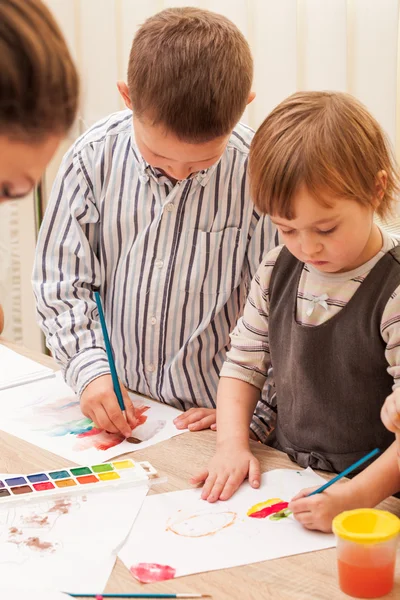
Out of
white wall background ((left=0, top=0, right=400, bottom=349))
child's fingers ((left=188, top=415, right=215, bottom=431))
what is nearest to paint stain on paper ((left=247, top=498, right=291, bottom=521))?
child's fingers ((left=188, top=415, right=215, bottom=431))

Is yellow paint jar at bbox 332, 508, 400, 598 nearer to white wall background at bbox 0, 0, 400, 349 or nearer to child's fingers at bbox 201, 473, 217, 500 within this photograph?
child's fingers at bbox 201, 473, 217, 500

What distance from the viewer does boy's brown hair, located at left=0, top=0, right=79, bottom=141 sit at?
1.96 feet

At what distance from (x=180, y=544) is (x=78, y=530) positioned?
0.41 ft

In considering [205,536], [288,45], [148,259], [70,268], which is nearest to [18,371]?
[70,268]

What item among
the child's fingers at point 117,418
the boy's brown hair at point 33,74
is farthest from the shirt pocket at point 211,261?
the boy's brown hair at point 33,74

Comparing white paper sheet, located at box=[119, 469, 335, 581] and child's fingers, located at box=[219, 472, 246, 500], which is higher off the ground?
white paper sheet, located at box=[119, 469, 335, 581]

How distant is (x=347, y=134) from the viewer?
105 centimetres

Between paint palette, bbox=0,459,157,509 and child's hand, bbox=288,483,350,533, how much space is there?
22 centimetres

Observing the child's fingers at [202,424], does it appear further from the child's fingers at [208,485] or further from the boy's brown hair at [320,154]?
the boy's brown hair at [320,154]

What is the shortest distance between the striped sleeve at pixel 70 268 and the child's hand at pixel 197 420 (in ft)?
0.58

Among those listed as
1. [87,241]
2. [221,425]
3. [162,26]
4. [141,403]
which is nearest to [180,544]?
[221,425]

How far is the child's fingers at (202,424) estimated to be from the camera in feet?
4.11

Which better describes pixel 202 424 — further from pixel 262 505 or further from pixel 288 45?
pixel 288 45

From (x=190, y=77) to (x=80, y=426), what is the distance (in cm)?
56
